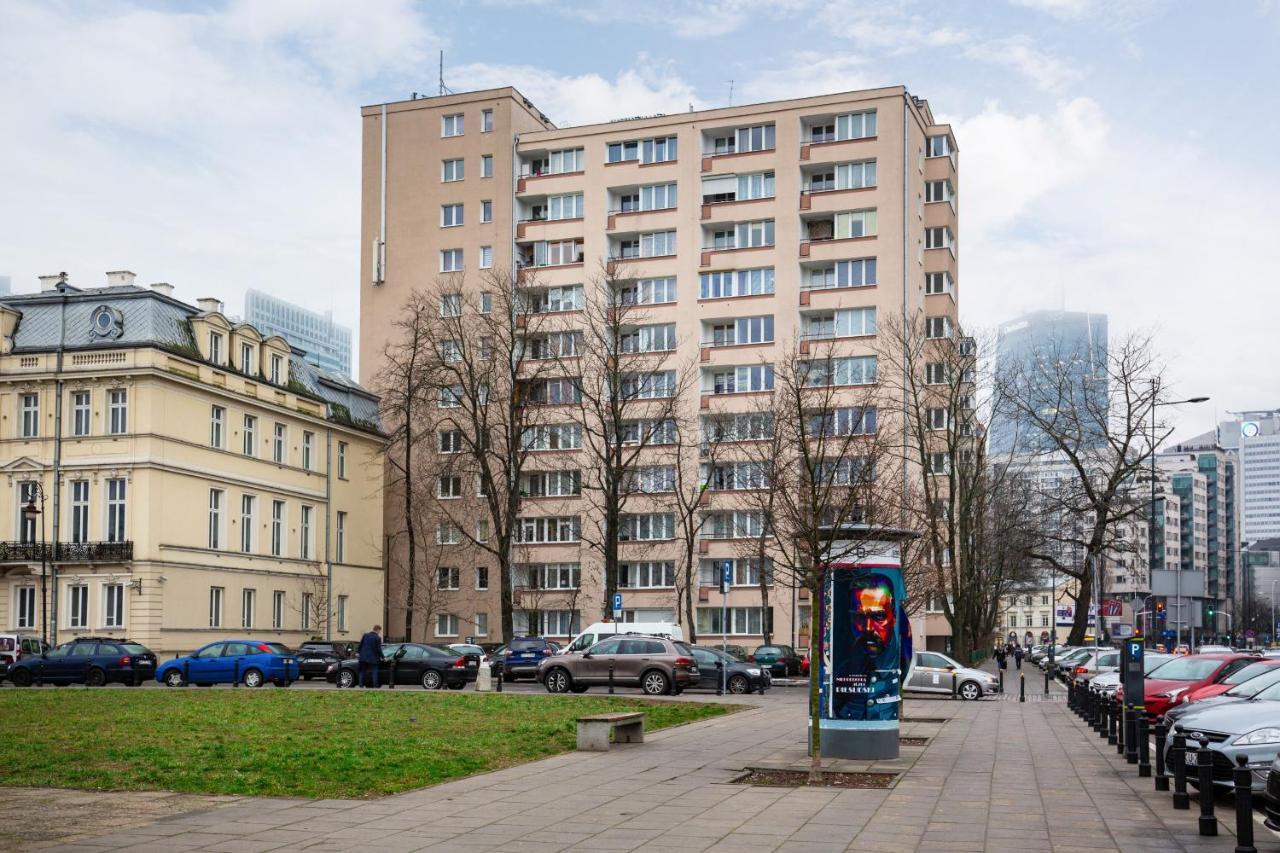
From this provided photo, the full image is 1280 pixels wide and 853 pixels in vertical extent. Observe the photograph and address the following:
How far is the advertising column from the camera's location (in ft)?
62.5

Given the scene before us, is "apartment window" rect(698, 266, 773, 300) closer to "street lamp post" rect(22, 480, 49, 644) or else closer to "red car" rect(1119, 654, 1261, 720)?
"street lamp post" rect(22, 480, 49, 644)

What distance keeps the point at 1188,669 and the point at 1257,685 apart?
8396 millimetres

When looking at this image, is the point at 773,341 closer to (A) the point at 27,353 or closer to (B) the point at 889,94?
(B) the point at 889,94

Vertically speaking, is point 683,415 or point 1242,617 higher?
point 683,415

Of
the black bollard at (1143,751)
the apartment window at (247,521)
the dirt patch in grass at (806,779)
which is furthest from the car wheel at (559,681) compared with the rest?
the apartment window at (247,521)

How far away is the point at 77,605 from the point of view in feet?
178

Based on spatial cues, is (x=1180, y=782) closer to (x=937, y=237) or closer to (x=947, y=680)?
(x=947, y=680)

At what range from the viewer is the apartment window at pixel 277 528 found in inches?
2482

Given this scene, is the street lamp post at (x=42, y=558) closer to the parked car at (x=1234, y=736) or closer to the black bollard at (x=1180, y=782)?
the parked car at (x=1234, y=736)

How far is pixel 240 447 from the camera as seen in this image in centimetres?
6031

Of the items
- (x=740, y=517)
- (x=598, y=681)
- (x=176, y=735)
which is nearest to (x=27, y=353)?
(x=598, y=681)

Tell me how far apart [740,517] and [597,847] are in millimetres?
61601

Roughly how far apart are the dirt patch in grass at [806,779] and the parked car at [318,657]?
3074cm

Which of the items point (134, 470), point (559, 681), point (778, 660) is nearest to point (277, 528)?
point (134, 470)
